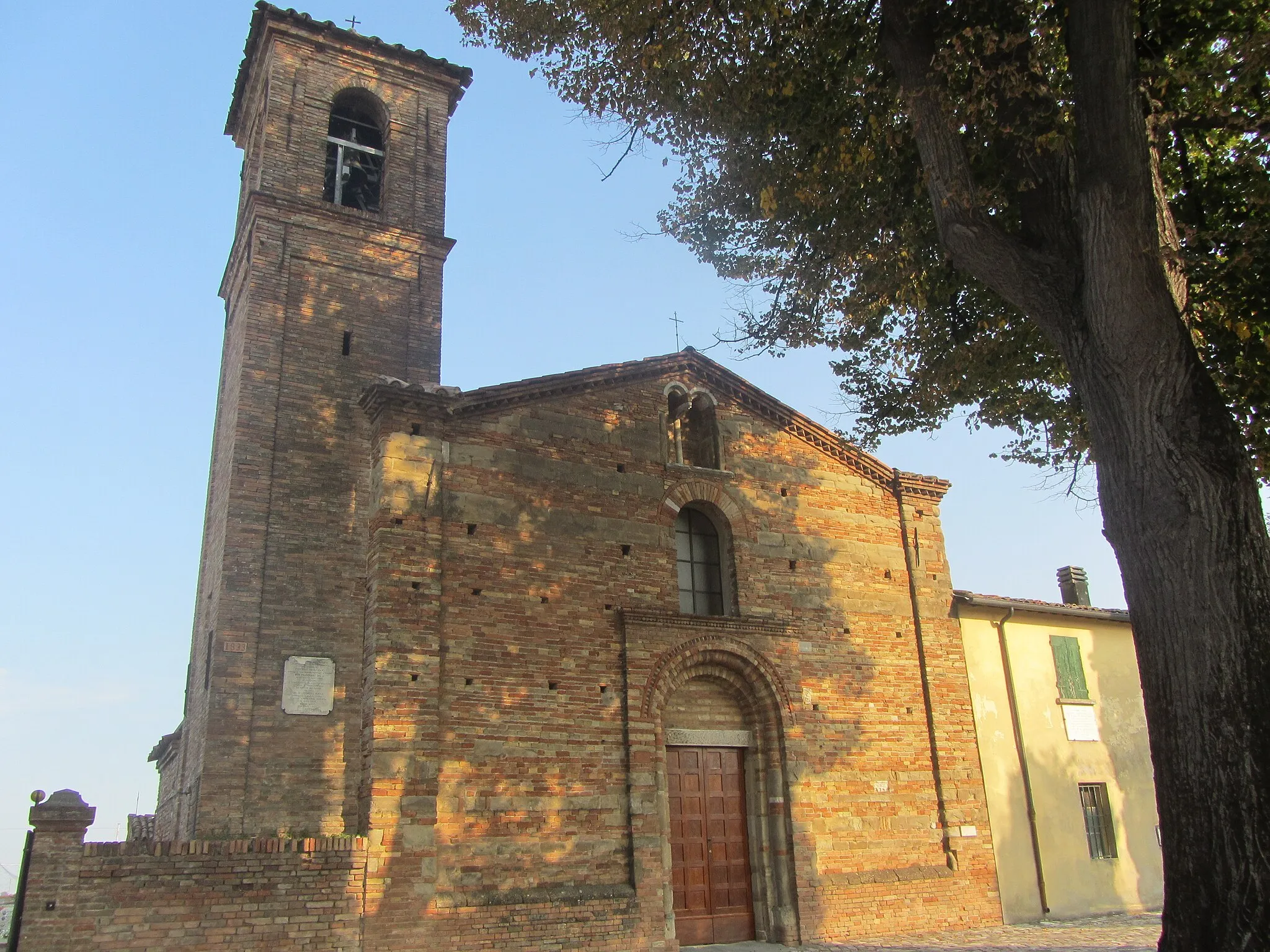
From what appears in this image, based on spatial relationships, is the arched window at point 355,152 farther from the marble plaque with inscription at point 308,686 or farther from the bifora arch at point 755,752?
the bifora arch at point 755,752

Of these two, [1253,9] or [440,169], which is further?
[440,169]

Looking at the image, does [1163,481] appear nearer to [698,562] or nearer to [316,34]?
[698,562]

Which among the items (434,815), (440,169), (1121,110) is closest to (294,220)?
(440,169)

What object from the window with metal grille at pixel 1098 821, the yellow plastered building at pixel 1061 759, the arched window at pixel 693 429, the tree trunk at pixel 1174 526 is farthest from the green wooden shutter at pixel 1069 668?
the tree trunk at pixel 1174 526

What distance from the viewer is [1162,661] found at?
21.0 feet

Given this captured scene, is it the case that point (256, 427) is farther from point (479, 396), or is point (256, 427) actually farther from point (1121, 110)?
point (1121, 110)

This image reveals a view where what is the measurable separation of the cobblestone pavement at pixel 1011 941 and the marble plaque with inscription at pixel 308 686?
6436 mm

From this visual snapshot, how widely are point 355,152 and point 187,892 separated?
14.3 m

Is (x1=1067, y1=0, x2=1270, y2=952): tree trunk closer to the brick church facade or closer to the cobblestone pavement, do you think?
the cobblestone pavement

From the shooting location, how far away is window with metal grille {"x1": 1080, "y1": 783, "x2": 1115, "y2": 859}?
15.1m

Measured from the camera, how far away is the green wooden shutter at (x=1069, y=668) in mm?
15734

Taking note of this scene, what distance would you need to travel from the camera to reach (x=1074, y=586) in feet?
63.0

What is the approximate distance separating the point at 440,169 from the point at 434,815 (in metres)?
13.2

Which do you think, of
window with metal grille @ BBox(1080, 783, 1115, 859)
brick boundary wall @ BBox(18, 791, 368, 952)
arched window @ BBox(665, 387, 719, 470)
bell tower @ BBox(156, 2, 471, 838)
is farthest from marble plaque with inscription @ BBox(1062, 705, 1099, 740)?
brick boundary wall @ BBox(18, 791, 368, 952)
